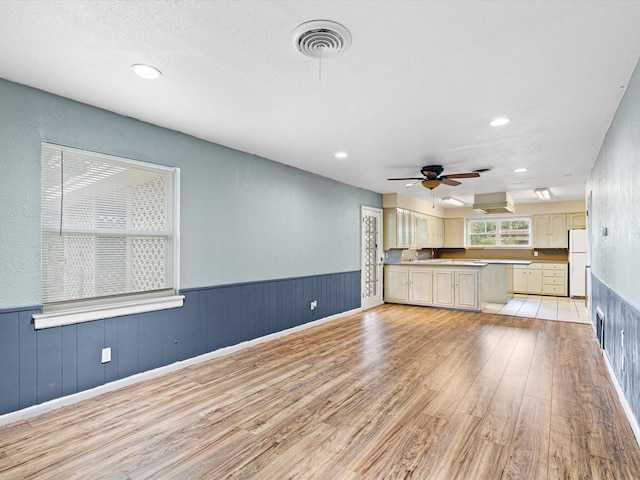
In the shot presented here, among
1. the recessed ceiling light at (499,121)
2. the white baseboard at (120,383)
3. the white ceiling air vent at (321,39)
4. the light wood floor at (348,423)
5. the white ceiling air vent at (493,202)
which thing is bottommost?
the light wood floor at (348,423)

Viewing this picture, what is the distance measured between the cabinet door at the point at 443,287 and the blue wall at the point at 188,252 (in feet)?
6.35

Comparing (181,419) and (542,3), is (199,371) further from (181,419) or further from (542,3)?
(542,3)

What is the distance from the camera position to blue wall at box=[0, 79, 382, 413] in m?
2.59

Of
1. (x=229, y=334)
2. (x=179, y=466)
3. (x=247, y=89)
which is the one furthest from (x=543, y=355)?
(x=247, y=89)

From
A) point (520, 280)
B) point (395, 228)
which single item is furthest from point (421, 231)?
point (520, 280)

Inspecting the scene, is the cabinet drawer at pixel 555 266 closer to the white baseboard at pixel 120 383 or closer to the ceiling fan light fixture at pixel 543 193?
the ceiling fan light fixture at pixel 543 193

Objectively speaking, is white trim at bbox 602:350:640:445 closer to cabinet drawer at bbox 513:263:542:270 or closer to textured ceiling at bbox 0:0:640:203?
textured ceiling at bbox 0:0:640:203

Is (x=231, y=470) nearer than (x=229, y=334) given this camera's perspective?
Yes

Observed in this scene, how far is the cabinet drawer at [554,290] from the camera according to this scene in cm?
851

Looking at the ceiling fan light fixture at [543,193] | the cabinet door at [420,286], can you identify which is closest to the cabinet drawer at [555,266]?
the ceiling fan light fixture at [543,193]

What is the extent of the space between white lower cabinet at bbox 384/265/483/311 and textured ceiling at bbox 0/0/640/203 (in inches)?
135

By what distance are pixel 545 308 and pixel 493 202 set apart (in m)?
2.38

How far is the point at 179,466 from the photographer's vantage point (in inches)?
79.7

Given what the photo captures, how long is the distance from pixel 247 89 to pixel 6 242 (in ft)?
6.85
